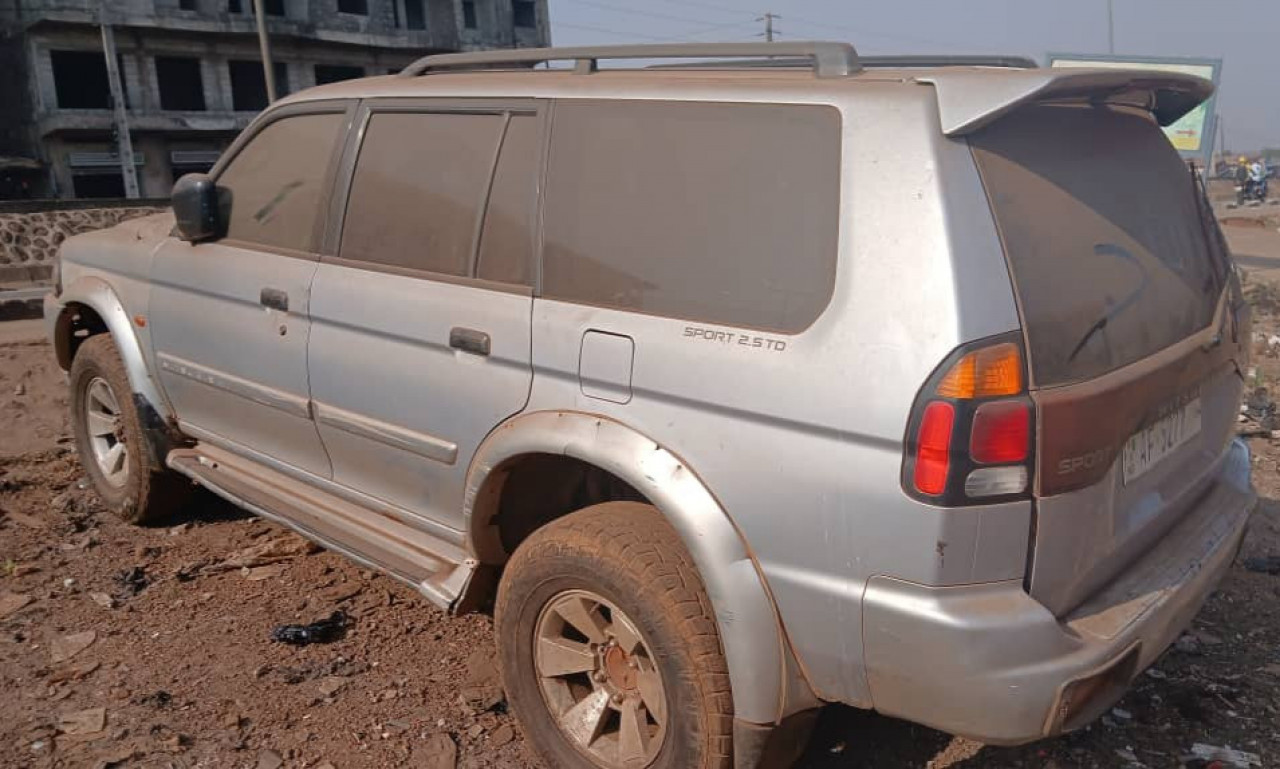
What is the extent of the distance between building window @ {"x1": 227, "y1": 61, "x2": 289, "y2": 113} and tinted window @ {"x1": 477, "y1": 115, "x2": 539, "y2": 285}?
136ft

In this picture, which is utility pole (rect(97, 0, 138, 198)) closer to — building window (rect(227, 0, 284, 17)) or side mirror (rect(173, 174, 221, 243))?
building window (rect(227, 0, 284, 17))

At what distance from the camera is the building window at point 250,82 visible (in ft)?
133

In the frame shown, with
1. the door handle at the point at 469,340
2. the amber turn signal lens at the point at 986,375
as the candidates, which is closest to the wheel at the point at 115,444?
the door handle at the point at 469,340

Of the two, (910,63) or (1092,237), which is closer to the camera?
(1092,237)

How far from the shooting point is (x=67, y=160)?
3672cm

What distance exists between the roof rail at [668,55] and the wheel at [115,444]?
207 centimetres

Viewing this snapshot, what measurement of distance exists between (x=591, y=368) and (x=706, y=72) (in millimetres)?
952

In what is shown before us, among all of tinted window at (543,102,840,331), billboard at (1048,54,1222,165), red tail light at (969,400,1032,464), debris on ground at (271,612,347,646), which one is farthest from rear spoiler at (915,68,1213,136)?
billboard at (1048,54,1222,165)

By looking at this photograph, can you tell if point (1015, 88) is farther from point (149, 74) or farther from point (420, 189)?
point (149, 74)

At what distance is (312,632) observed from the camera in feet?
11.9

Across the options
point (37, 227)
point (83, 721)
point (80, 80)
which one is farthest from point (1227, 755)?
point (80, 80)

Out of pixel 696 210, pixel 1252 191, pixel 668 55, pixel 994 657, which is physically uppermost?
pixel 668 55

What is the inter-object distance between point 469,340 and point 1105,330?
1620 mm

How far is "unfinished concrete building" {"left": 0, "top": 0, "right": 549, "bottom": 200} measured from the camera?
3600 cm
